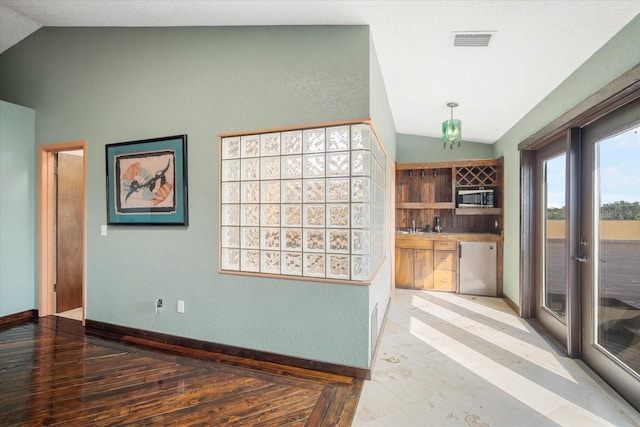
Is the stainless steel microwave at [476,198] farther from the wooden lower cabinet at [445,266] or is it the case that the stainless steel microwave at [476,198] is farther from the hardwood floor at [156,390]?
the hardwood floor at [156,390]

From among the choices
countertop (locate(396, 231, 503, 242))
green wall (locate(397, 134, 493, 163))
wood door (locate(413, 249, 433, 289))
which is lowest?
wood door (locate(413, 249, 433, 289))

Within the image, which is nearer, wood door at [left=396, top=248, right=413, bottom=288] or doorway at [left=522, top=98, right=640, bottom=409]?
doorway at [left=522, top=98, right=640, bottom=409]

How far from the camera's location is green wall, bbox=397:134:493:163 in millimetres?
5098

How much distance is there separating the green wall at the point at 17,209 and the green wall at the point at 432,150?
519cm

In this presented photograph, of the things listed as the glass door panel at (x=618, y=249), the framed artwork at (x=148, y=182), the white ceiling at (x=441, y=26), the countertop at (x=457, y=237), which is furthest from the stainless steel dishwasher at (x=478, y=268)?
the framed artwork at (x=148, y=182)

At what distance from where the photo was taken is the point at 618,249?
2.21 m

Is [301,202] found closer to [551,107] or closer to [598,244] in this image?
[598,244]

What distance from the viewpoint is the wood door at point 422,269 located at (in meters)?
4.79

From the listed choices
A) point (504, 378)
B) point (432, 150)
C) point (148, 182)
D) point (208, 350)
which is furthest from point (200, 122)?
point (432, 150)

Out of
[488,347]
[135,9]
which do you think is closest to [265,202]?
[135,9]

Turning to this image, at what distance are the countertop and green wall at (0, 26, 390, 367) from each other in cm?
271

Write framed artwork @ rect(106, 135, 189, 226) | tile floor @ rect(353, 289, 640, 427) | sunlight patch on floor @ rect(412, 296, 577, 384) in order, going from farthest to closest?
framed artwork @ rect(106, 135, 189, 226)
sunlight patch on floor @ rect(412, 296, 577, 384)
tile floor @ rect(353, 289, 640, 427)

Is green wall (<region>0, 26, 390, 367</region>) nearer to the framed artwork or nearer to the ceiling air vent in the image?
the framed artwork

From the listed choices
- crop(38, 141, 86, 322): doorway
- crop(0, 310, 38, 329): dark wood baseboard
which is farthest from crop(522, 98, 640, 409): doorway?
crop(0, 310, 38, 329): dark wood baseboard
